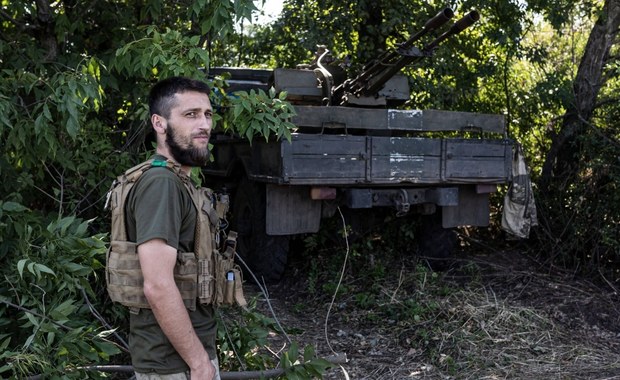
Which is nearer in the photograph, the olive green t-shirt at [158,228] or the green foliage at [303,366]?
the olive green t-shirt at [158,228]

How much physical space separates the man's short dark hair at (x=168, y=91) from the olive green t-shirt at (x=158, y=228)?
0.18 meters

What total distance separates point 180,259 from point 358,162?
4348 mm

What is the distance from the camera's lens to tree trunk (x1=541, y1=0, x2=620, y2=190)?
8.51 metres

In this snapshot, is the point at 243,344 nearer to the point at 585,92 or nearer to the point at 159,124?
the point at 159,124

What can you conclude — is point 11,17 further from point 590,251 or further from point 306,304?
point 590,251

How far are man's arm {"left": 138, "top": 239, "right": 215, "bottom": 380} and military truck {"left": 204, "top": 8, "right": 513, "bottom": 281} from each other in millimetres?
4122

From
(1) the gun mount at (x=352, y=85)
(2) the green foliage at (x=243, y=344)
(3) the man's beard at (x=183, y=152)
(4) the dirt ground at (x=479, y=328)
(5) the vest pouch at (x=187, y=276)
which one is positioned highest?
(1) the gun mount at (x=352, y=85)

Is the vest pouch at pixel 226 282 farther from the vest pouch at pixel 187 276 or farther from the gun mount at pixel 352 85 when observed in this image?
the gun mount at pixel 352 85

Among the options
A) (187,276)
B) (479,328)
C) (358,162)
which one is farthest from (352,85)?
(187,276)

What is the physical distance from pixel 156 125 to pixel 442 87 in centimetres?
678

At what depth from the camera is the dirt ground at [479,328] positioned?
561 centimetres

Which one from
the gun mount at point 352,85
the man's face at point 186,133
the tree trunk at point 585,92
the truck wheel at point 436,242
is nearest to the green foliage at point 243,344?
the man's face at point 186,133

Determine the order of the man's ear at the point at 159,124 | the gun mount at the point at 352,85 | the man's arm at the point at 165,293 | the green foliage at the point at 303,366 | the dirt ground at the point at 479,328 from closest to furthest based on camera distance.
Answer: the man's arm at the point at 165,293, the man's ear at the point at 159,124, the green foliage at the point at 303,366, the dirt ground at the point at 479,328, the gun mount at the point at 352,85

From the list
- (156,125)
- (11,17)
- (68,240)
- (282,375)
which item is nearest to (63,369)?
(68,240)
